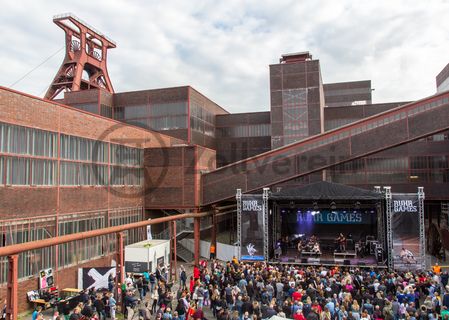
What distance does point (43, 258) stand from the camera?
19172 millimetres

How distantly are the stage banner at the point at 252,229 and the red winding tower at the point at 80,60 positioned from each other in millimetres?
31687

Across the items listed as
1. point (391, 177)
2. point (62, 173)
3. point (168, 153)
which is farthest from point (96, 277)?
point (391, 177)

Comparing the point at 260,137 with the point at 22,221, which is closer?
the point at 22,221

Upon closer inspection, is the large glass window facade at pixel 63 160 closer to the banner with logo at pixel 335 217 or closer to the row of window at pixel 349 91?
the banner with logo at pixel 335 217

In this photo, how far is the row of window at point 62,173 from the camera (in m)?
17.7

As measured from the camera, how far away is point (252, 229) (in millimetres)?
27141

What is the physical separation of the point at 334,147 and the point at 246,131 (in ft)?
70.1

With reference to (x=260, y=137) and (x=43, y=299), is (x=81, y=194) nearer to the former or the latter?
(x=43, y=299)

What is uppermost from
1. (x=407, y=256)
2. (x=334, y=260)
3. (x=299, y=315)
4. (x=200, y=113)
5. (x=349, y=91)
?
(x=349, y=91)

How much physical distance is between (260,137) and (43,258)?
32596 mm

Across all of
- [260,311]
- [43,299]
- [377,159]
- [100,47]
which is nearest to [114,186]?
[43,299]

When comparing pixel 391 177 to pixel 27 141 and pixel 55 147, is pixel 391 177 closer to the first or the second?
pixel 55 147

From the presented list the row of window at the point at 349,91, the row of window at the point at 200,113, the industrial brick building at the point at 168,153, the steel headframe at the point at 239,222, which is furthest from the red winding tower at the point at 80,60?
the row of window at the point at 349,91

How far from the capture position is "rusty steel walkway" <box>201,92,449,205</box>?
85.4 feet
